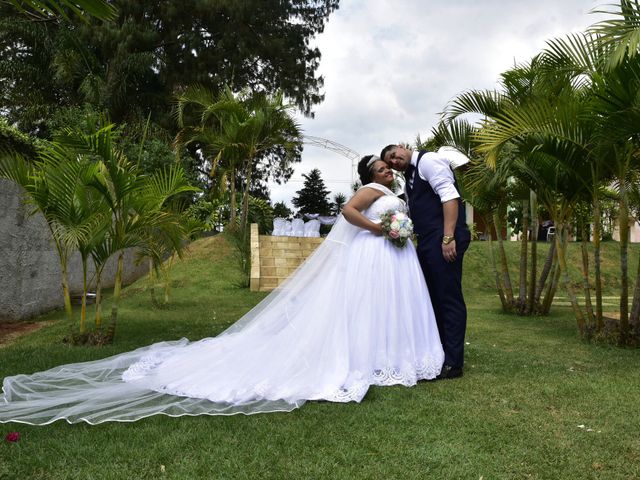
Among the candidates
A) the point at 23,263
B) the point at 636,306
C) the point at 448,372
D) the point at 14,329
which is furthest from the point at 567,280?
the point at 23,263

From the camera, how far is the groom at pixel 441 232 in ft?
15.0

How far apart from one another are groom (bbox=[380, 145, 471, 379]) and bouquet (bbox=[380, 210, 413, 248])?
0.22 meters

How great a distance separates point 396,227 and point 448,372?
1.29 m

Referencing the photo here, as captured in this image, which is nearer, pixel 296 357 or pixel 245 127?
pixel 296 357

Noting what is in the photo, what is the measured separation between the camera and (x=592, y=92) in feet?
18.0

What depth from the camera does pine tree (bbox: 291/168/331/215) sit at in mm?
43450

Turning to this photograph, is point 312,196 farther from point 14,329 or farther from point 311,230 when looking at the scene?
point 14,329

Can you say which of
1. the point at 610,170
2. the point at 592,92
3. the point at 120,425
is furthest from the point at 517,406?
the point at 610,170

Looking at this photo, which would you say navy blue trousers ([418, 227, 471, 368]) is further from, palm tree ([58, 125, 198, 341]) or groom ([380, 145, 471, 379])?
palm tree ([58, 125, 198, 341])

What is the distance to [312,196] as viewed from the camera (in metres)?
44.0

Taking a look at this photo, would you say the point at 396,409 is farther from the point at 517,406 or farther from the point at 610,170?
the point at 610,170

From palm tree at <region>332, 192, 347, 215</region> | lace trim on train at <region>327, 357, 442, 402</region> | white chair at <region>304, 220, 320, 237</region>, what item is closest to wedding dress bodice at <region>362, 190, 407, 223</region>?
lace trim on train at <region>327, 357, 442, 402</region>

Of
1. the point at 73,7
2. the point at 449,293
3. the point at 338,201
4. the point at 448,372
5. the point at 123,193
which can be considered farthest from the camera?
the point at 338,201

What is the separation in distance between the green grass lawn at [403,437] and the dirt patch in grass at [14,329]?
2.23 meters
